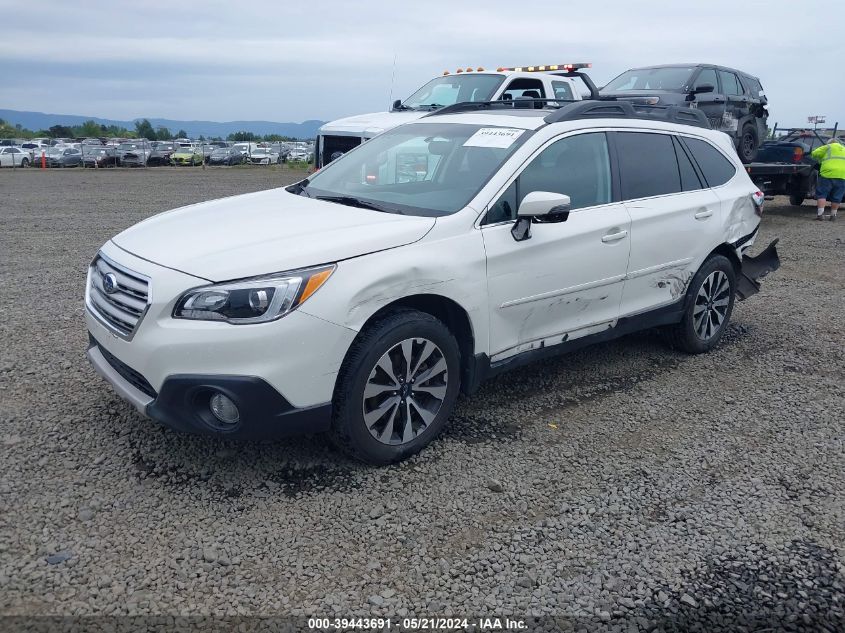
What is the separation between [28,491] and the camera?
345 centimetres

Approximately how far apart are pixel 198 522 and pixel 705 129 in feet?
15.7

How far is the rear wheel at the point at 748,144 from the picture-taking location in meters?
13.8

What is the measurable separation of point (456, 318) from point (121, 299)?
1703 millimetres

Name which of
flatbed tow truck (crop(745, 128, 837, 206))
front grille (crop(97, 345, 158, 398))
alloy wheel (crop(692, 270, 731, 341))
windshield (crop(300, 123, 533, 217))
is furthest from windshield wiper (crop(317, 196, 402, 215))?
flatbed tow truck (crop(745, 128, 837, 206))

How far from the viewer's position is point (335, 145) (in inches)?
469

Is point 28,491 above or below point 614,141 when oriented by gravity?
below

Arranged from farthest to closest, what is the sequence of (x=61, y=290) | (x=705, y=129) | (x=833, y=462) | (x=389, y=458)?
(x=61, y=290)
(x=705, y=129)
(x=833, y=462)
(x=389, y=458)

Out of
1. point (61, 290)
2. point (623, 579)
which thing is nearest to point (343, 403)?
point (623, 579)

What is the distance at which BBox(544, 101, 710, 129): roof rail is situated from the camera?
4.64 meters

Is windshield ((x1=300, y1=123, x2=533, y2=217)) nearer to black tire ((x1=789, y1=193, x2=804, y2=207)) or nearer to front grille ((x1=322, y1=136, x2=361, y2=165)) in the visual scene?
front grille ((x1=322, y1=136, x2=361, y2=165))

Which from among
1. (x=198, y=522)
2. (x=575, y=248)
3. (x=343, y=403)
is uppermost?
(x=575, y=248)

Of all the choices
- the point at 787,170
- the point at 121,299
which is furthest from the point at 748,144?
the point at 121,299

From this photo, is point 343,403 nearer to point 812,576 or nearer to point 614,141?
point 812,576

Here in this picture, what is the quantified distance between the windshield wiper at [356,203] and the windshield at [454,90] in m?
6.94
